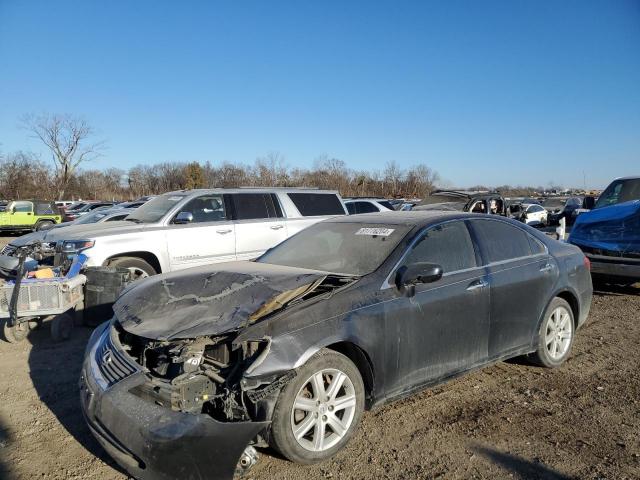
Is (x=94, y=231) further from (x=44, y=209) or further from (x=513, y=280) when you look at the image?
(x=44, y=209)

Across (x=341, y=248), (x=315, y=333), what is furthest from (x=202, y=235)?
(x=315, y=333)

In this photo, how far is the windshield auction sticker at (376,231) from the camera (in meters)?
4.11

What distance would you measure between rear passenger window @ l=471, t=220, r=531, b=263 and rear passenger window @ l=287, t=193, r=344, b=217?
15.6 feet

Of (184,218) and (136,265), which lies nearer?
(136,265)

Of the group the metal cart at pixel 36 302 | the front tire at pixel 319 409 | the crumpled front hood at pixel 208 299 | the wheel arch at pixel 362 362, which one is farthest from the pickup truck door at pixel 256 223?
the front tire at pixel 319 409

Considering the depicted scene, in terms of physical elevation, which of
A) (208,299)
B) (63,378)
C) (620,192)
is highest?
(620,192)

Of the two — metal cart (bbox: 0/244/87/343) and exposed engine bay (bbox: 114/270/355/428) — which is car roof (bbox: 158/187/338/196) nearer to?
metal cart (bbox: 0/244/87/343)

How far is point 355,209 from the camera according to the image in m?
14.9

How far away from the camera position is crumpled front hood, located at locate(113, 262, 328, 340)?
312 centimetres

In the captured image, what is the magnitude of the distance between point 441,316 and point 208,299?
1776 millimetres

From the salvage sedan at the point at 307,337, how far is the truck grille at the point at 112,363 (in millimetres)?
14

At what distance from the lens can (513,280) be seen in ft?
14.3

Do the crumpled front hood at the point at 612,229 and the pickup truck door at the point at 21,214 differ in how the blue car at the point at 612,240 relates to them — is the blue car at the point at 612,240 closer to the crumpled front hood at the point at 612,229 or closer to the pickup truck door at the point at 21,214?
the crumpled front hood at the point at 612,229

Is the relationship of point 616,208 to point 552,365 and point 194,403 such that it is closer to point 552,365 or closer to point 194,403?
point 552,365
